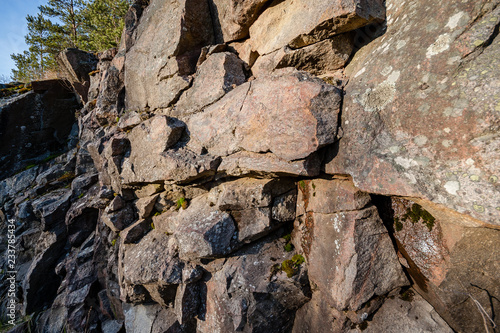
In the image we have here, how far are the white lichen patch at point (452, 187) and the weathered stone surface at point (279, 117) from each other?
196 centimetres

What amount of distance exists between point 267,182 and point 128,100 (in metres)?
8.18

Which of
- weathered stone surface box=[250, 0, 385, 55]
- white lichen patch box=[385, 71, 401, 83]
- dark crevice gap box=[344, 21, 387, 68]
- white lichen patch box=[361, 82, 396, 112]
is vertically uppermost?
weathered stone surface box=[250, 0, 385, 55]

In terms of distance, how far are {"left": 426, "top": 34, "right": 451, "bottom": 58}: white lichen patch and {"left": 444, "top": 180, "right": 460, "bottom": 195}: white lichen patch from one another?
2.14 meters

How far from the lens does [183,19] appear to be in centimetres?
718

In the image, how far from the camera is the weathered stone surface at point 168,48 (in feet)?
24.1

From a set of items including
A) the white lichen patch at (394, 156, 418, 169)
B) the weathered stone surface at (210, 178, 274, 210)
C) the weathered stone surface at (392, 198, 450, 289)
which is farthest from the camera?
the weathered stone surface at (210, 178, 274, 210)

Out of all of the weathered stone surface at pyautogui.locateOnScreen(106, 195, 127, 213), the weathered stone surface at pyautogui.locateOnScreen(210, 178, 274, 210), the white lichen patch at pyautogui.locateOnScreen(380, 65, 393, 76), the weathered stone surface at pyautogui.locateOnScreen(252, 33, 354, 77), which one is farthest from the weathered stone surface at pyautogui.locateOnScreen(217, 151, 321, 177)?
the weathered stone surface at pyautogui.locateOnScreen(106, 195, 127, 213)

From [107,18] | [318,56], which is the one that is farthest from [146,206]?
[107,18]

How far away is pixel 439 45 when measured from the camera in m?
3.43

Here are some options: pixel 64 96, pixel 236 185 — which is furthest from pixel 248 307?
pixel 64 96

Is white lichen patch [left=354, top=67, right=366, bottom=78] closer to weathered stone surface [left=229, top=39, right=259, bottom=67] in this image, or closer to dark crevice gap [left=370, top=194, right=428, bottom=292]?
dark crevice gap [left=370, top=194, right=428, bottom=292]

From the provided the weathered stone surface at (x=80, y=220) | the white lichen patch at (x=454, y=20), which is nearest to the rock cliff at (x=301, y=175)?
the white lichen patch at (x=454, y=20)

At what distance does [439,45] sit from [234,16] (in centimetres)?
539

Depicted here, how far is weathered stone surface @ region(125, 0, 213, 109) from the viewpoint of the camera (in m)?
7.34
